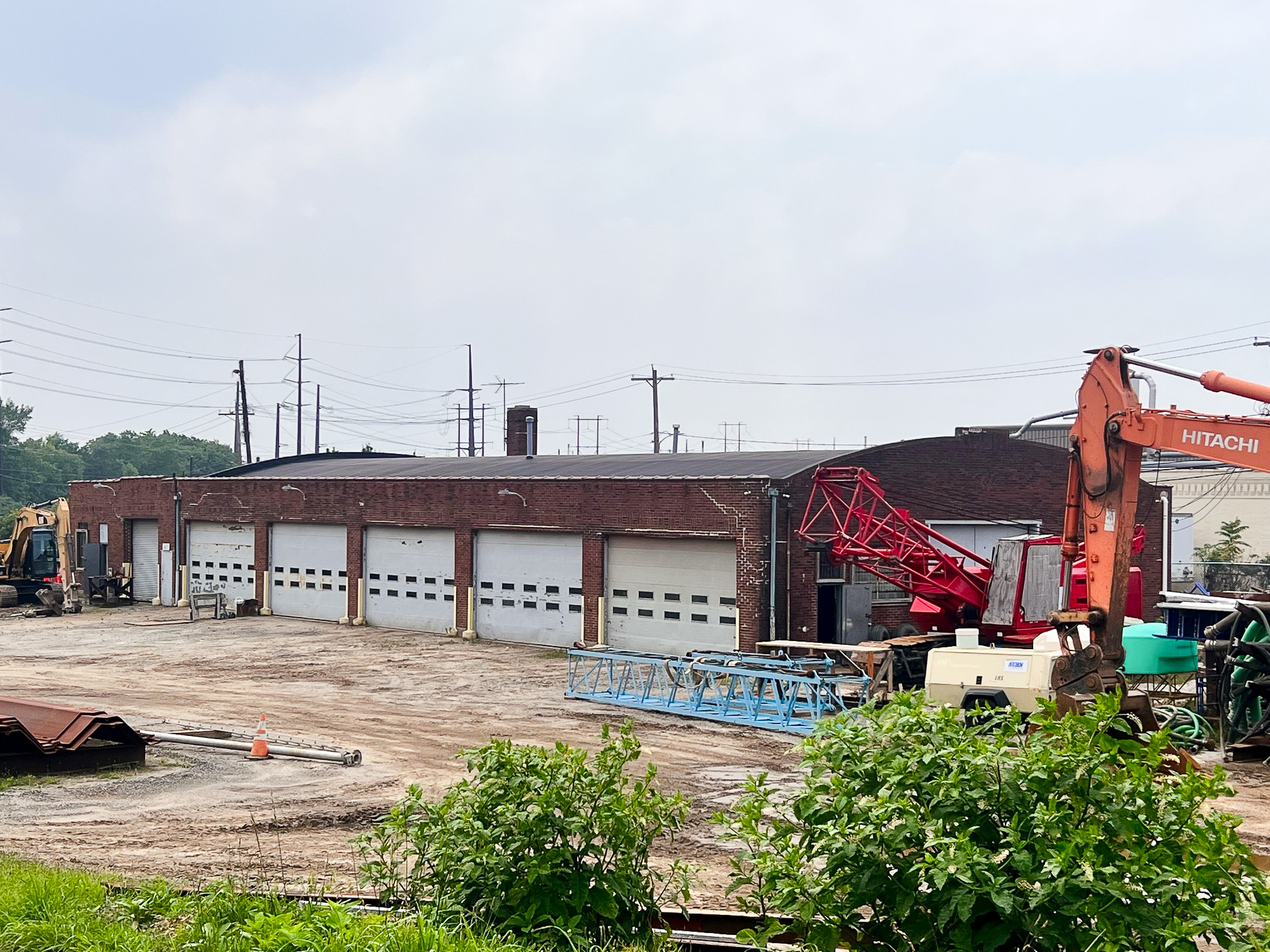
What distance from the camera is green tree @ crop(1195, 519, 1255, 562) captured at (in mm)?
54075

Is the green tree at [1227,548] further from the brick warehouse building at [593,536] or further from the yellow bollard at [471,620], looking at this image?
the yellow bollard at [471,620]

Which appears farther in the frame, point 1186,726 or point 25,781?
point 1186,726

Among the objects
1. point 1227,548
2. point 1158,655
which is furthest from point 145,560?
point 1227,548

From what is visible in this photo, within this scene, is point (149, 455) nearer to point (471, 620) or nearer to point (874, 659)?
point (471, 620)

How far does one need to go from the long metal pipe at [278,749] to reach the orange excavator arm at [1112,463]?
8.69 metres

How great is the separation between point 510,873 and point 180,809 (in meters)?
8.00

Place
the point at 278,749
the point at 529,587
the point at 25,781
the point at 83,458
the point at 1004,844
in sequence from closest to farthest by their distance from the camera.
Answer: the point at 1004,844 → the point at 25,781 → the point at 278,749 → the point at 529,587 → the point at 83,458

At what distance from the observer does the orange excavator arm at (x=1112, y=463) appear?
1591 centimetres

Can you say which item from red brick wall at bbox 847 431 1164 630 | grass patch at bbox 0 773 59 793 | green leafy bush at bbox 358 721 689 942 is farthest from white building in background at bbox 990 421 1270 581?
green leafy bush at bbox 358 721 689 942

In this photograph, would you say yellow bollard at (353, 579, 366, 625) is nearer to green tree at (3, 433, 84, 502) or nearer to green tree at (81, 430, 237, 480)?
green tree at (3, 433, 84, 502)

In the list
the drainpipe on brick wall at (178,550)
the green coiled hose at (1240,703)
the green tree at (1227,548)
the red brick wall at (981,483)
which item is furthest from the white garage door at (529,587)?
the green tree at (1227,548)

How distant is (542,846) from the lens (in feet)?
22.7

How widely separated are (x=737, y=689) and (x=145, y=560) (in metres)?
30.0

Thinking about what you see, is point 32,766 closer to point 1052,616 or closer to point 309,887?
point 309,887
